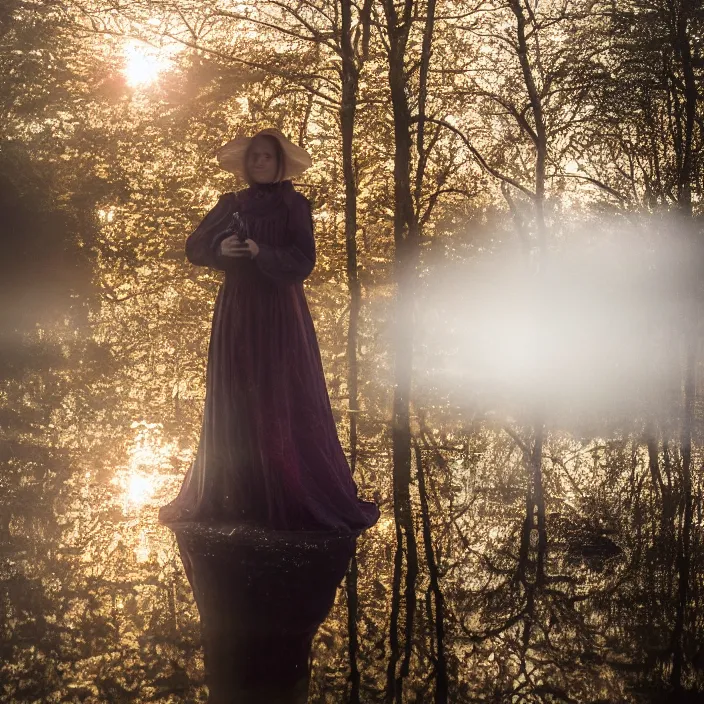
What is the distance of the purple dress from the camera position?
287 inches

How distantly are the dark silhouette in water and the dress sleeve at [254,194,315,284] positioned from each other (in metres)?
1.62

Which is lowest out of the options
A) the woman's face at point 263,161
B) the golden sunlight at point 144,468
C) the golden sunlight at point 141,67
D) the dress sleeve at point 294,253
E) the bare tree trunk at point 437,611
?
the bare tree trunk at point 437,611

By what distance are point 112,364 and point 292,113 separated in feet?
19.6

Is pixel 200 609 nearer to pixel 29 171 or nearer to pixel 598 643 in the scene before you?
pixel 598 643

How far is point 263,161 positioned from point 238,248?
0.67 metres

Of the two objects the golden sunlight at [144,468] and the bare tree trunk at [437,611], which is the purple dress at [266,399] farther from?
the golden sunlight at [144,468]

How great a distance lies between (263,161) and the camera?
7383 mm

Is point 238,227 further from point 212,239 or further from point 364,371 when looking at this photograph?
point 364,371

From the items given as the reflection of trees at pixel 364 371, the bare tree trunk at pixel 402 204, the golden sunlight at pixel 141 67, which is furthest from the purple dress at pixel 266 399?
the golden sunlight at pixel 141 67

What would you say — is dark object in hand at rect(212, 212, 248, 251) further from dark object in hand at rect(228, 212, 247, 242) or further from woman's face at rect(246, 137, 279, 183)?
woman's face at rect(246, 137, 279, 183)

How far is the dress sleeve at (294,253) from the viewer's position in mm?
7168

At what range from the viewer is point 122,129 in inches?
949

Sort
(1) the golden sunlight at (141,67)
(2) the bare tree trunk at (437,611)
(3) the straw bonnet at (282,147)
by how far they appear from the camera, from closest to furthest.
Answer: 1. (2) the bare tree trunk at (437,611)
2. (3) the straw bonnet at (282,147)
3. (1) the golden sunlight at (141,67)

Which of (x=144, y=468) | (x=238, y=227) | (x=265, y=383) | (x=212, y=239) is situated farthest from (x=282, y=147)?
(x=144, y=468)
